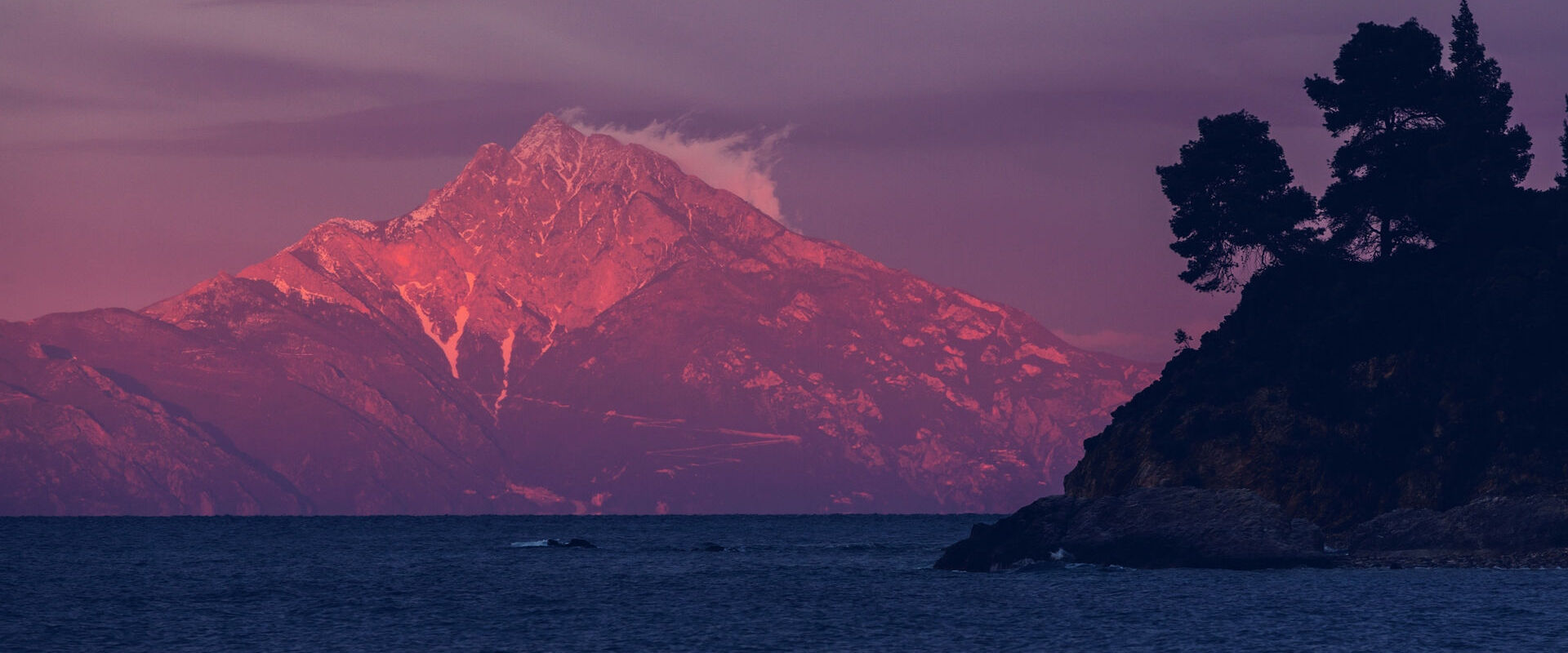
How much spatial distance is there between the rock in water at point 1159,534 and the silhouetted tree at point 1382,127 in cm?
3763

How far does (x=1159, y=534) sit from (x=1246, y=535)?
18.6ft

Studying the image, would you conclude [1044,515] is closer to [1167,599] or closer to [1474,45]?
[1167,599]

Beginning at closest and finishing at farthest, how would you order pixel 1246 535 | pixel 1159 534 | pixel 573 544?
pixel 1246 535 → pixel 1159 534 → pixel 573 544

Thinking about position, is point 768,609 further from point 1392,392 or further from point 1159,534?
point 1392,392

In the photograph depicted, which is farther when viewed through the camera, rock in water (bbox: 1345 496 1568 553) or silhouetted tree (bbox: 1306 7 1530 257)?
silhouetted tree (bbox: 1306 7 1530 257)

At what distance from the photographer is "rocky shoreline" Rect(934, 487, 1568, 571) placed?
104938mm

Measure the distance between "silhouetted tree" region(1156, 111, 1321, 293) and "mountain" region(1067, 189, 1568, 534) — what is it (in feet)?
12.6

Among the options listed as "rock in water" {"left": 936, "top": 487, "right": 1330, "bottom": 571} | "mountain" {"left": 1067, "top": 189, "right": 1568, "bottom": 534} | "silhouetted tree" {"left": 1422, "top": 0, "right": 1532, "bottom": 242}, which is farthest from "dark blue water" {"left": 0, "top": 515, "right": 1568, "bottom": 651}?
"silhouetted tree" {"left": 1422, "top": 0, "right": 1532, "bottom": 242}

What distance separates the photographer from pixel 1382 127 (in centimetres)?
13775

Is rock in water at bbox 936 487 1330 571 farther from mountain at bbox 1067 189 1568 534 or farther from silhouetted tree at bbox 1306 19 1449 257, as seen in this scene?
silhouetted tree at bbox 1306 19 1449 257

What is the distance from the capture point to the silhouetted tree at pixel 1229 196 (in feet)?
460

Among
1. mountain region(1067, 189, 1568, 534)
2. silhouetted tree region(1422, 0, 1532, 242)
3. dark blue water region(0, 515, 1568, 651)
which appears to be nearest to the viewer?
dark blue water region(0, 515, 1568, 651)

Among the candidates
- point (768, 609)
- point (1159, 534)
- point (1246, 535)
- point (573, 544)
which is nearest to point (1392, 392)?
point (1246, 535)

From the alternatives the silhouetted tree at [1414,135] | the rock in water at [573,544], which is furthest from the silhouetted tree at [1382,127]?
the rock in water at [573,544]
